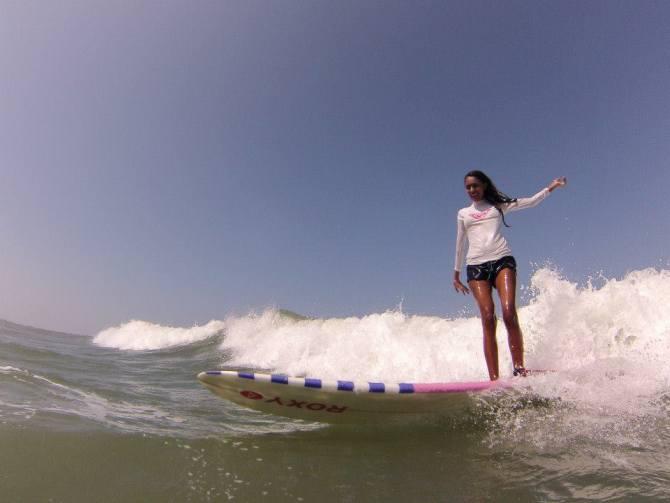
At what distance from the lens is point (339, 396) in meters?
3.19

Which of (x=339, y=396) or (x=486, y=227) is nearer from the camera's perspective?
(x=339, y=396)

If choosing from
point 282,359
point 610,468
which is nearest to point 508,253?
point 610,468

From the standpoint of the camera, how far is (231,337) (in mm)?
18109

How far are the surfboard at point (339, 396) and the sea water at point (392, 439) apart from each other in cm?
17

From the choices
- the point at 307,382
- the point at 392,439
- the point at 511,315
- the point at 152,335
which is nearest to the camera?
the point at 307,382

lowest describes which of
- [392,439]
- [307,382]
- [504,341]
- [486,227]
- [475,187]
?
[392,439]

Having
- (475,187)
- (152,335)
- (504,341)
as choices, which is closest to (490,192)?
(475,187)

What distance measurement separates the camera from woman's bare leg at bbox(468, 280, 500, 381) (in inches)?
162

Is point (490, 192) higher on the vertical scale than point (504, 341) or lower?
higher

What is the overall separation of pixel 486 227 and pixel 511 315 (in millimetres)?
1022

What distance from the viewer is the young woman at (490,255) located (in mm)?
4047

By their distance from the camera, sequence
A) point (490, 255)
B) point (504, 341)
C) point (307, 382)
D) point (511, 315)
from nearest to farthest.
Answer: point (307, 382) → point (511, 315) → point (490, 255) → point (504, 341)

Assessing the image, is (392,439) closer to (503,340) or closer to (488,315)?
(488,315)

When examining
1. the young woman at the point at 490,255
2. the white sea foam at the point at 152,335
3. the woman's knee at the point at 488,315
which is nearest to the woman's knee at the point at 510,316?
the young woman at the point at 490,255
